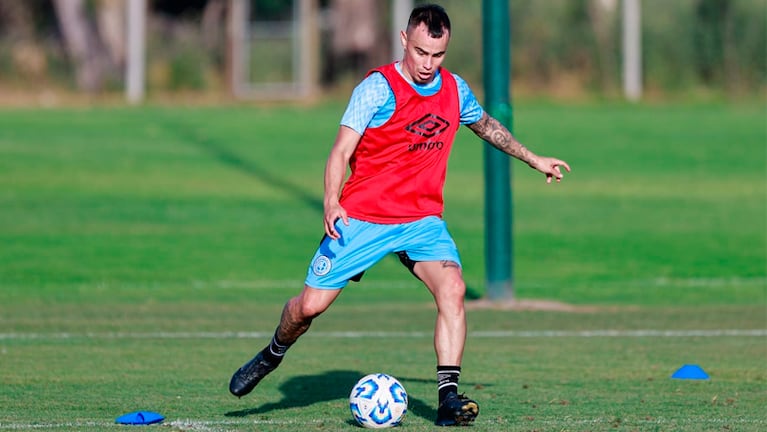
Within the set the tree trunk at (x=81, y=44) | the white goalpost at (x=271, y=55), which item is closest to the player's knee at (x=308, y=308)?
the white goalpost at (x=271, y=55)

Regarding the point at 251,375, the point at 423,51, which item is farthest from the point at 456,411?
the point at 423,51

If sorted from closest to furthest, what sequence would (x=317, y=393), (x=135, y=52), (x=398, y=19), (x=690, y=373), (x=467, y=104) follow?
(x=467, y=104) < (x=317, y=393) < (x=690, y=373) < (x=398, y=19) < (x=135, y=52)

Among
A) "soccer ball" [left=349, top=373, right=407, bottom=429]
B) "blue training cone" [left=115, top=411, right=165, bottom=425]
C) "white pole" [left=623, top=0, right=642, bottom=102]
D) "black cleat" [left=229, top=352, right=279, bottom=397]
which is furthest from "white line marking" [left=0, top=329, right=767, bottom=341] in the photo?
"white pole" [left=623, top=0, right=642, bottom=102]

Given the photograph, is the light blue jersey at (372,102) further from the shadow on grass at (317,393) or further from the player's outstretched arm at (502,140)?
the shadow on grass at (317,393)

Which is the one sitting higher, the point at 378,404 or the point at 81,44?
the point at 81,44

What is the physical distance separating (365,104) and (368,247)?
0.80m

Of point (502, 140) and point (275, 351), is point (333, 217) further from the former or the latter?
point (502, 140)

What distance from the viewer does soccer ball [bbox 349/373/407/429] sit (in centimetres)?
798

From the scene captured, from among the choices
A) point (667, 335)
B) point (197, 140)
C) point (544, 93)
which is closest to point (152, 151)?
point (197, 140)

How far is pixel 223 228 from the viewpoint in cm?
2072

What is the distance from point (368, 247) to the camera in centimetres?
815

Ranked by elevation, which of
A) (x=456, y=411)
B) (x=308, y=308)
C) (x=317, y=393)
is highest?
(x=308, y=308)

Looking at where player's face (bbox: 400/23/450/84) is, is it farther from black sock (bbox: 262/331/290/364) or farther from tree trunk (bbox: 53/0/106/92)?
tree trunk (bbox: 53/0/106/92)

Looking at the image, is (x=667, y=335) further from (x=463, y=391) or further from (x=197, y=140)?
(x=197, y=140)
